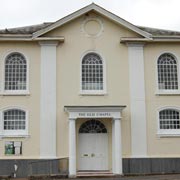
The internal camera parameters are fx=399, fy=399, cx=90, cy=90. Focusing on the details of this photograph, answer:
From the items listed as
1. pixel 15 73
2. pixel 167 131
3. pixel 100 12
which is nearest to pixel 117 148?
pixel 167 131

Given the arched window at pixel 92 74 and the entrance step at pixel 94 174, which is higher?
the arched window at pixel 92 74

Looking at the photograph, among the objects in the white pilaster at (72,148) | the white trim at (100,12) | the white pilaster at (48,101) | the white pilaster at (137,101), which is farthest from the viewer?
the white trim at (100,12)

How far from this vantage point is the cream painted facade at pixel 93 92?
22.5 m

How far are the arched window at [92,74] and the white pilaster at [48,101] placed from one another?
5.85 ft

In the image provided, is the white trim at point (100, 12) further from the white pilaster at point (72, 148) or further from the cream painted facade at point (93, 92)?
the white pilaster at point (72, 148)

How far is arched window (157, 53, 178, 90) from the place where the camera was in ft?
78.4

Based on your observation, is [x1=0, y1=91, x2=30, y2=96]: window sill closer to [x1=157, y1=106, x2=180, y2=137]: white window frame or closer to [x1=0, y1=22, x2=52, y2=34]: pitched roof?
[x1=0, y1=22, x2=52, y2=34]: pitched roof

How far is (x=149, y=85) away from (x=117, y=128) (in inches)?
137

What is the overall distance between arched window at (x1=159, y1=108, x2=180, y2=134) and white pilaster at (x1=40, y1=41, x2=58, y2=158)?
20.9ft

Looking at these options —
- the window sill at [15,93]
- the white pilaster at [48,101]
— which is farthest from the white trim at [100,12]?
the window sill at [15,93]

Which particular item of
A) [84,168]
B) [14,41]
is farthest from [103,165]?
[14,41]

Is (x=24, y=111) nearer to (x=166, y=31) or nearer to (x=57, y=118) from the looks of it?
(x=57, y=118)

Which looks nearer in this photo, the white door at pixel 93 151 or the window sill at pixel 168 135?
the white door at pixel 93 151

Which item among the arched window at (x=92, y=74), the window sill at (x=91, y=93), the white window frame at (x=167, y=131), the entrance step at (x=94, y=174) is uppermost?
the arched window at (x=92, y=74)
